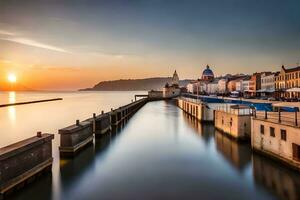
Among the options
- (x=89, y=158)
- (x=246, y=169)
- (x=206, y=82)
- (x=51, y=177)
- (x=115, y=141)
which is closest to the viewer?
(x=51, y=177)

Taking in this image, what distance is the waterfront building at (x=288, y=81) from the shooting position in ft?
223

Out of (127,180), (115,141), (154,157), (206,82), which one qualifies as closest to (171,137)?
(115,141)

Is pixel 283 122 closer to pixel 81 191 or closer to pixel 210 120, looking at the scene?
pixel 81 191

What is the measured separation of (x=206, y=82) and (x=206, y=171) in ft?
527

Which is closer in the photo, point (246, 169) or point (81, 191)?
point (81, 191)

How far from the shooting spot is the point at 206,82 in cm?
17825

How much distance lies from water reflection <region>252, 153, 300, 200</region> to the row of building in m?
26.4

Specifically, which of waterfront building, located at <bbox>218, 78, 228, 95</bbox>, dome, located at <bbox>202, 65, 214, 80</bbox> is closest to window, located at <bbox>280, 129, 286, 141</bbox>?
waterfront building, located at <bbox>218, 78, 228, 95</bbox>

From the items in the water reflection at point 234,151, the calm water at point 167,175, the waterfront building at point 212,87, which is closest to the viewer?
the calm water at point 167,175

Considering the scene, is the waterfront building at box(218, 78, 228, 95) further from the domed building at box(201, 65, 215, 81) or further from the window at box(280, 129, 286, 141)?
the window at box(280, 129, 286, 141)

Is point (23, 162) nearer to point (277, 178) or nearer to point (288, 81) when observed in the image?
point (277, 178)

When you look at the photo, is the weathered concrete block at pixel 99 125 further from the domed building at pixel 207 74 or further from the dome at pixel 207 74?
the dome at pixel 207 74

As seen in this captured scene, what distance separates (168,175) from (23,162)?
10420 millimetres

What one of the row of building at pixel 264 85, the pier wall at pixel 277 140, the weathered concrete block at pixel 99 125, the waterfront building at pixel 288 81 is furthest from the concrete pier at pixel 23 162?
the waterfront building at pixel 288 81
